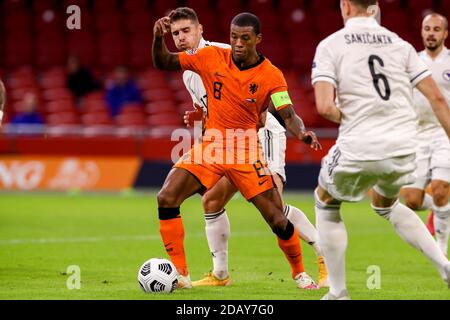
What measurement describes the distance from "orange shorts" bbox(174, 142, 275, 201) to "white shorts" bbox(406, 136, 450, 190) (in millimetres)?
3278

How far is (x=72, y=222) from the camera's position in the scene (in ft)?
49.1

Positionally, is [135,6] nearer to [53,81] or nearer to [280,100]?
[53,81]

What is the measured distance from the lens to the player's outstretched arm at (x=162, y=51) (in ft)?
26.1

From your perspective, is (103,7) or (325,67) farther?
(103,7)

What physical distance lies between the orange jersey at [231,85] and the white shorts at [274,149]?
929 millimetres

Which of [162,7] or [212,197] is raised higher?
[162,7]

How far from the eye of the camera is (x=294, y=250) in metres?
8.47

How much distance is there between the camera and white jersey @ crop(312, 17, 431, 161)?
6871 mm

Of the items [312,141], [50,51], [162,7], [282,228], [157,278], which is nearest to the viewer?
[312,141]

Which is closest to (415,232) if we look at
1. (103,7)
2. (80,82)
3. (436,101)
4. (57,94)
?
(436,101)

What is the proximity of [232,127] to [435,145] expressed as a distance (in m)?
3.66
